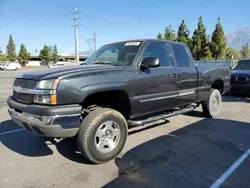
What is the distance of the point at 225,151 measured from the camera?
13.0ft

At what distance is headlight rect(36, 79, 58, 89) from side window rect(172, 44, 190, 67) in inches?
112

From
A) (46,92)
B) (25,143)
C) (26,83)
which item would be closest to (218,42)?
(25,143)

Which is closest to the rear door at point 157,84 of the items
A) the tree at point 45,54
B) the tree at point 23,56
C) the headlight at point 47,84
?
the headlight at point 47,84

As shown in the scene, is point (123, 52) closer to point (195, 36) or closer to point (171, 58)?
point (171, 58)

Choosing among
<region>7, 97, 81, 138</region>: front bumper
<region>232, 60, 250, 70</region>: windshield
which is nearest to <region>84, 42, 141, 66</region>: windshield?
<region>7, 97, 81, 138</region>: front bumper

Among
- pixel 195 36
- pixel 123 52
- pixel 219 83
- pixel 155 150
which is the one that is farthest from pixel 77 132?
pixel 195 36

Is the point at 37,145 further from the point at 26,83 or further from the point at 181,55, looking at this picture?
the point at 181,55

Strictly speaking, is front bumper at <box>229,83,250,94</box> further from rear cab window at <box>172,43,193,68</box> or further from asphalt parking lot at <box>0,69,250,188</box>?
rear cab window at <box>172,43,193,68</box>

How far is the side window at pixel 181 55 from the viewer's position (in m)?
5.04

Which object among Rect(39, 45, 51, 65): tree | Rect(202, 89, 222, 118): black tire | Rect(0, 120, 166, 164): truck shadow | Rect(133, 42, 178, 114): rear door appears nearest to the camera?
Rect(0, 120, 166, 164): truck shadow

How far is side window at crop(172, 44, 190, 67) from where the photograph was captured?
5039 mm

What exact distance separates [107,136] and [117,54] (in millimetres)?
1638

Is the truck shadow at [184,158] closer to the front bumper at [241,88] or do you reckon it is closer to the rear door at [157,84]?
the rear door at [157,84]

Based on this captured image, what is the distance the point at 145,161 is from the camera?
3.58 m
